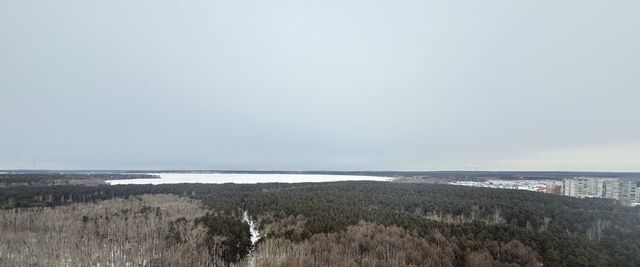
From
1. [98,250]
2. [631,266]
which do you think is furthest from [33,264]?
[631,266]

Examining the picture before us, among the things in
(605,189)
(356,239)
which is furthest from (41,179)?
(605,189)

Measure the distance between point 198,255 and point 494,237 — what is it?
578 inches

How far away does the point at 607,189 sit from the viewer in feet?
208

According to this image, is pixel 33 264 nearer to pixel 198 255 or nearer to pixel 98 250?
pixel 98 250

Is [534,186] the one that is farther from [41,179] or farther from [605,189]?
[41,179]

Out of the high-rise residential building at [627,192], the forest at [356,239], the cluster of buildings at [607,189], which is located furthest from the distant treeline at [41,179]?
the high-rise residential building at [627,192]

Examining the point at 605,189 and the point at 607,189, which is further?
the point at 605,189

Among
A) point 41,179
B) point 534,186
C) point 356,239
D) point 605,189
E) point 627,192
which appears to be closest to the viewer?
point 356,239

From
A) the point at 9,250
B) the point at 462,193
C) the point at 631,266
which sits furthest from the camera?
the point at 462,193

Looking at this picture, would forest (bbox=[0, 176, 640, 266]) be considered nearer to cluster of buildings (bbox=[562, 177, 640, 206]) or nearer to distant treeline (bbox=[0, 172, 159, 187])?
Result: cluster of buildings (bbox=[562, 177, 640, 206])

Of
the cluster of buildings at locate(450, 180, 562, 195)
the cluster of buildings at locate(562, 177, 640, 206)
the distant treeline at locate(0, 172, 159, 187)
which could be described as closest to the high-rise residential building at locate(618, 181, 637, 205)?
the cluster of buildings at locate(562, 177, 640, 206)

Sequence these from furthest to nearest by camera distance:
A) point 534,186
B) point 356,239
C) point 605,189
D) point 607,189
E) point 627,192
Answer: point 534,186 < point 605,189 < point 607,189 < point 627,192 < point 356,239

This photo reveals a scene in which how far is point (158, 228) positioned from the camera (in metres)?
24.9

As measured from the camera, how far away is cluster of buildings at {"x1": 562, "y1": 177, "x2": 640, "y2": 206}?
58.8 meters
